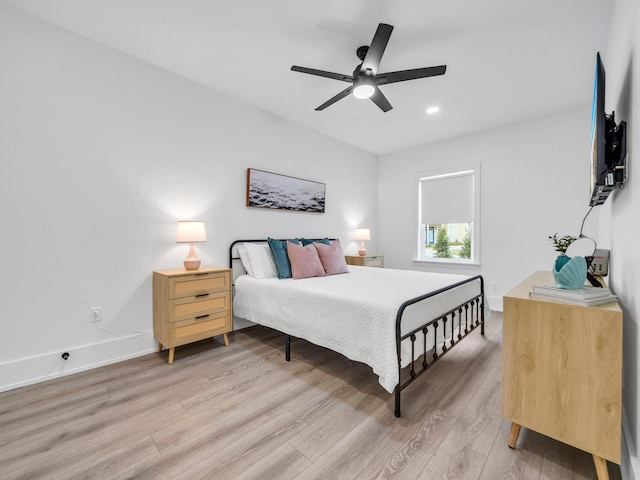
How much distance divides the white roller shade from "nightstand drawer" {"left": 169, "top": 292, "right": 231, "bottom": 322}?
12.0 ft

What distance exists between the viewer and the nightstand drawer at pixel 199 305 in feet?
8.36

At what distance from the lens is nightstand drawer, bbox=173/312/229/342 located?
2.57 meters

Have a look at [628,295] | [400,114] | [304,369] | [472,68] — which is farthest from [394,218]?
[628,295]

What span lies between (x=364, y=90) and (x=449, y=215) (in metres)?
3.03

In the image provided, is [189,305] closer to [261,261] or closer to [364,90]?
[261,261]

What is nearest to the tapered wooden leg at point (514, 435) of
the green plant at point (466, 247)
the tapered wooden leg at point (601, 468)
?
the tapered wooden leg at point (601, 468)

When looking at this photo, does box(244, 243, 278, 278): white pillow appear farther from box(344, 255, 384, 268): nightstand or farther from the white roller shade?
the white roller shade

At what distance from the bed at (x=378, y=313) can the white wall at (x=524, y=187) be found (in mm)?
1529

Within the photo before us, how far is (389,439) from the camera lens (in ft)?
5.17

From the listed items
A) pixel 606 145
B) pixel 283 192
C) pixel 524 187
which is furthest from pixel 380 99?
pixel 524 187

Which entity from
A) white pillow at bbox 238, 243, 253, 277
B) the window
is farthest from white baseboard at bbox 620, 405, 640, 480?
the window

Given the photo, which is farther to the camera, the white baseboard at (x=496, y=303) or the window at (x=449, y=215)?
the window at (x=449, y=215)

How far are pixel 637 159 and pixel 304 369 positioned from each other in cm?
242

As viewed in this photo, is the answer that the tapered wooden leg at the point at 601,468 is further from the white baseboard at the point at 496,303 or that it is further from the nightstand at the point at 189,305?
the white baseboard at the point at 496,303
